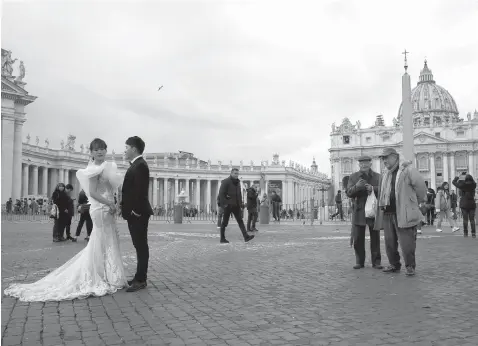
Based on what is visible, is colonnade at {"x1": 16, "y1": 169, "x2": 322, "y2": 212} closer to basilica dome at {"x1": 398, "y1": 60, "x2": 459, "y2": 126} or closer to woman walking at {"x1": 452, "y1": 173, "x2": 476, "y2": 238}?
basilica dome at {"x1": 398, "y1": 60, "x2": 459, "y2": 126}

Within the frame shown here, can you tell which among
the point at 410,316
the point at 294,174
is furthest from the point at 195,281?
the point at 294,174

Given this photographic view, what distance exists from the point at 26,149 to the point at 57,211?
4511cm

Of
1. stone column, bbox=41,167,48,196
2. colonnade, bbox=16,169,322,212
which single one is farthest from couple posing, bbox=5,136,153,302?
stone column, bbox=41,167,48,196

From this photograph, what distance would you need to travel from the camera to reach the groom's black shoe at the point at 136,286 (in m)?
5.66

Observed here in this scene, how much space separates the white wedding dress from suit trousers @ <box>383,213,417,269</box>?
4120 mm

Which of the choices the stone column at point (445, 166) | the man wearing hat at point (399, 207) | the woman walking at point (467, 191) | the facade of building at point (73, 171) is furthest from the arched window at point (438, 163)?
the man wearing hat at point (399, 207)

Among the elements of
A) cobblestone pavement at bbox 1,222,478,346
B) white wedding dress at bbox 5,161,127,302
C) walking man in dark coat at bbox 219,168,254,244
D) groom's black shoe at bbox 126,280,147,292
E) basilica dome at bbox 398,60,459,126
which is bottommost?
cobblestone pavement at bbox 1,222,478,346

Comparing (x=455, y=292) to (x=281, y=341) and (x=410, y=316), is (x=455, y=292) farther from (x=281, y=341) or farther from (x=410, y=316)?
(x=281, y=341)

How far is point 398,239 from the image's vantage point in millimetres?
7379

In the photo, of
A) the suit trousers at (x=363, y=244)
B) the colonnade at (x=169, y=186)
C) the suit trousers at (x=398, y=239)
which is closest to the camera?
the suit trousers at (x=398, y=239)

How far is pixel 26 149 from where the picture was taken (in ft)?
176

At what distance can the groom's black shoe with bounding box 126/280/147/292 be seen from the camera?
18.6 feet

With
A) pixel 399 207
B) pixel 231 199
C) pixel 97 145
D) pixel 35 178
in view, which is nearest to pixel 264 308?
pixel 97 145

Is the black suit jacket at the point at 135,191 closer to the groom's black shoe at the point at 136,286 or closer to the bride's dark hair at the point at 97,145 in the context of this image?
the bride's dark hair at the point at 97,145
